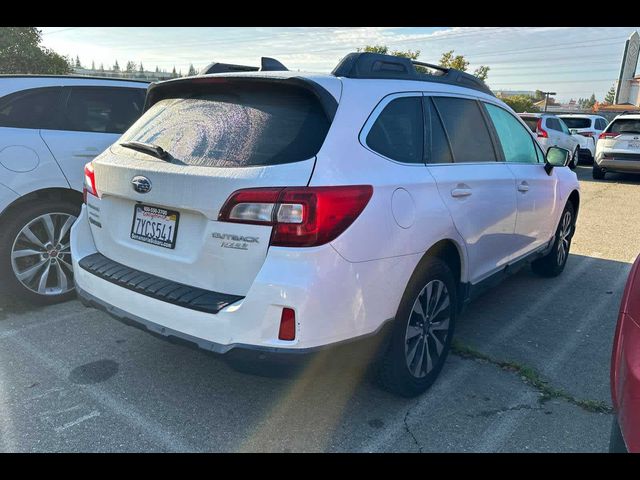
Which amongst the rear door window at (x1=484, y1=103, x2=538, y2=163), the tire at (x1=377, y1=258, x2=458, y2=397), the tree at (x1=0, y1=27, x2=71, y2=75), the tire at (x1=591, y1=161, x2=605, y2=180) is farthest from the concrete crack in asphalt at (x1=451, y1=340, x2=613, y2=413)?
the tree at (x1=0, y1=27, x2=71, y2=75)

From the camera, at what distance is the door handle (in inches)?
124

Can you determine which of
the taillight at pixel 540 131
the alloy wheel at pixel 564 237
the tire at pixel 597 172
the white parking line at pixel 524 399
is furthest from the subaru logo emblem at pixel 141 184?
the taillight at pixel 540 131

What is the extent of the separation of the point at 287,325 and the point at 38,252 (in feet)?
9.25

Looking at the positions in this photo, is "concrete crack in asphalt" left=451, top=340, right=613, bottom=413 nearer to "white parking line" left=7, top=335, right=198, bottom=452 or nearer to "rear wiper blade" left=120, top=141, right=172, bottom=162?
"white parking line" left=7, top=335, right=198, bottom=452

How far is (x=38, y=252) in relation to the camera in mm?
4191

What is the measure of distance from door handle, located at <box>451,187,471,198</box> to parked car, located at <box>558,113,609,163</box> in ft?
50.1

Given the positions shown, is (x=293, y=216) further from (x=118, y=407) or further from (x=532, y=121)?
(x=532, y=121)

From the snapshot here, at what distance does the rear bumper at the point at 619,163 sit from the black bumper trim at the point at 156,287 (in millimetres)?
13089

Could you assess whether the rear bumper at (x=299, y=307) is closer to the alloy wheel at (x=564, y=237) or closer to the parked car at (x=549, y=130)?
the alloy wheel at (x=564, y=237)

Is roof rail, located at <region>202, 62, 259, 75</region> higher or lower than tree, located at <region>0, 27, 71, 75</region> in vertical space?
lower

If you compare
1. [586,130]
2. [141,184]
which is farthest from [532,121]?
[141,184]

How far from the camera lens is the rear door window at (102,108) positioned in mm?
4434

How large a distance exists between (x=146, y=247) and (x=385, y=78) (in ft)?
5.26
